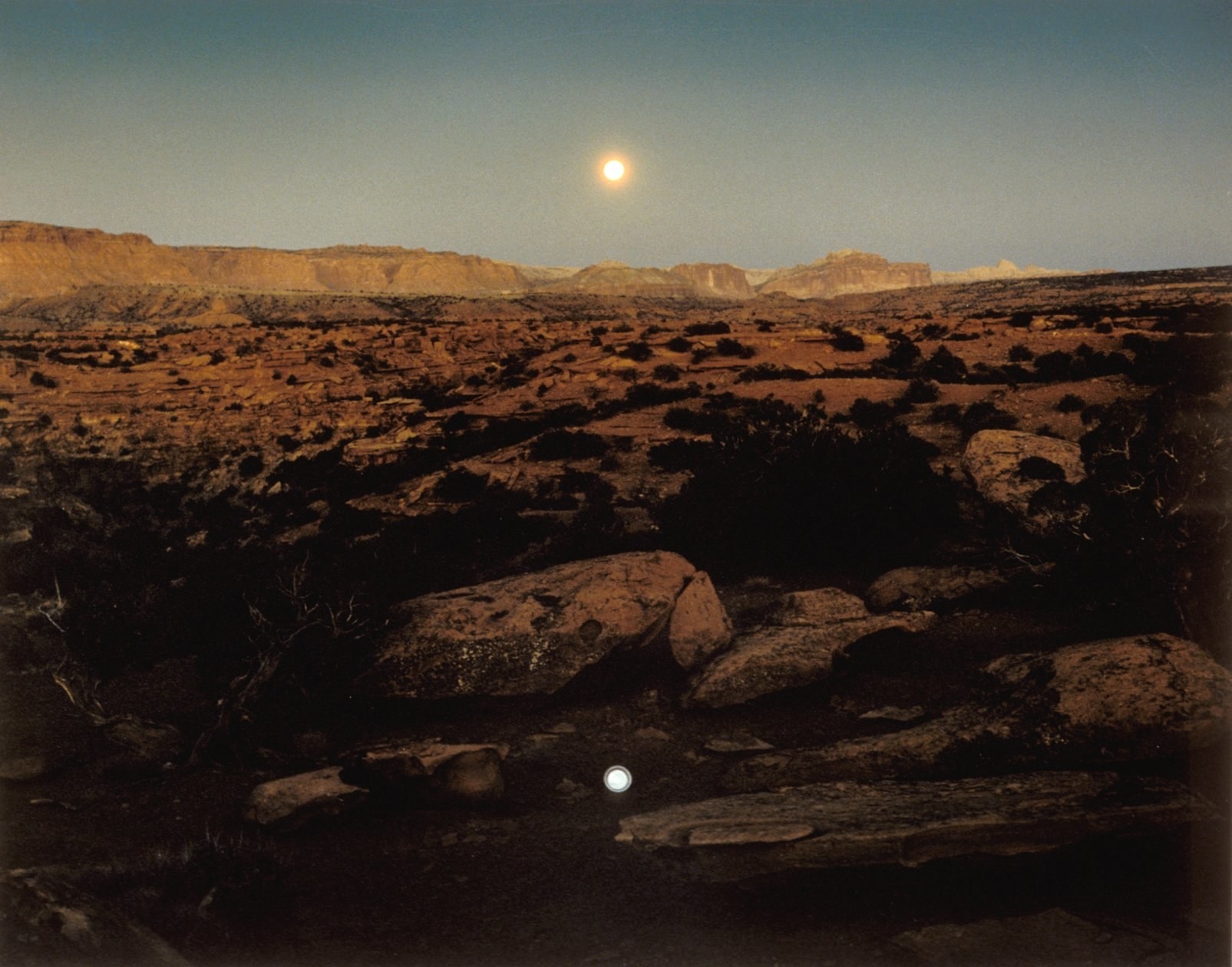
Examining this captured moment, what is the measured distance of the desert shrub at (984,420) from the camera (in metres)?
21.1

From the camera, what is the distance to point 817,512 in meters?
13.9

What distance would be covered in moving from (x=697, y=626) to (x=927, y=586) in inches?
149

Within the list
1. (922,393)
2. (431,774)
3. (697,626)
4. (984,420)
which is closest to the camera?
(431,774)

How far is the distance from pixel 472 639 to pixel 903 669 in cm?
542

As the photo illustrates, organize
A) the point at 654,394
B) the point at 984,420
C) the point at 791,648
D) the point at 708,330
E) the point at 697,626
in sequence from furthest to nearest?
the point at 708,330
the point at 654,394
the point at 984,420
the point at 697,626
the point at 791,648

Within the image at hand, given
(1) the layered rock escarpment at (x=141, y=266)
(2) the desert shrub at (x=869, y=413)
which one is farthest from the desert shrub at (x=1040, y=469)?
(1) the layered rock escarpment at (x=141, y=266)

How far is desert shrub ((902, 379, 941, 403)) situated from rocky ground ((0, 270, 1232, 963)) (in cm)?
353

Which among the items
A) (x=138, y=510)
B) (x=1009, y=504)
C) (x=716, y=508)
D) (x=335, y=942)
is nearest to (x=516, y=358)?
(x=138, y=510)

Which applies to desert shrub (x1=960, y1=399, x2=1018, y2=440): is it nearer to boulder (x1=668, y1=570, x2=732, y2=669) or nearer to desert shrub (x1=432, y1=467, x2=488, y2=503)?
desert shrub (x1=432, y1=467, x2=488, y2=503)

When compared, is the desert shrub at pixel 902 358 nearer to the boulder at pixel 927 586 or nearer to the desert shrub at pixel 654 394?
the desert shrub at pixel 654 394

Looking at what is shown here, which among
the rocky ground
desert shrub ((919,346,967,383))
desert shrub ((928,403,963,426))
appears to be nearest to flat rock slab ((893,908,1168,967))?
the rocky ground

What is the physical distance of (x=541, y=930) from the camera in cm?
608

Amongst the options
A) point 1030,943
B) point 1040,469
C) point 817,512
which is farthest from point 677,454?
point 1030,943

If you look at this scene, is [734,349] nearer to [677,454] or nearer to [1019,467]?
[677,454]
